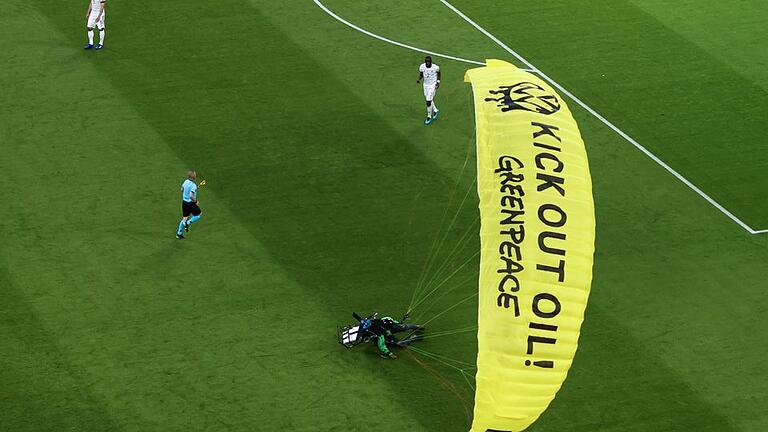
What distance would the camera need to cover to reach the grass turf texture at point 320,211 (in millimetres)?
27281

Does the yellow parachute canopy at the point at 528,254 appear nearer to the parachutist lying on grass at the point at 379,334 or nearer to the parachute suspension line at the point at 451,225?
the parachutist lying on grass at the point at 379,334

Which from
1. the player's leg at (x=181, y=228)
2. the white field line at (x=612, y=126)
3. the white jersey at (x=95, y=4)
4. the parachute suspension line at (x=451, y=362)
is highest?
the white jersey at (x=95, y=4)

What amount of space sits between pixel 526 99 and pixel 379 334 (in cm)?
609

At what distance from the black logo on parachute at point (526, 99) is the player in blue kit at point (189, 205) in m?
8.68

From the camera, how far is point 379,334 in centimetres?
2820

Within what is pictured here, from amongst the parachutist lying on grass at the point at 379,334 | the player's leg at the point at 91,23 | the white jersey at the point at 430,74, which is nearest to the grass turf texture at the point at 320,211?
the parachutist lying on grass at the point at 379,334

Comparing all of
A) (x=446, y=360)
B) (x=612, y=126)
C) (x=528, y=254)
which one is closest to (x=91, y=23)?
(x=612, y=126)

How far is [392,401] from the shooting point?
88.6 ft

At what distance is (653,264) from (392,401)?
760cm

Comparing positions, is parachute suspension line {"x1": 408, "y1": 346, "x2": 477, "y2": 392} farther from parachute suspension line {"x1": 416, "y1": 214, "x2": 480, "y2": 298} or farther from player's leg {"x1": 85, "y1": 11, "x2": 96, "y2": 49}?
player's leg {"x1": 85, "y1": 11, "x2": 96, "y2": 49}

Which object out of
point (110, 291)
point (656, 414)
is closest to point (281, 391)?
point (110, 291)

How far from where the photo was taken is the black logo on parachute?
24.1 meters

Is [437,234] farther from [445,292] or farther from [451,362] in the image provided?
[451,362]

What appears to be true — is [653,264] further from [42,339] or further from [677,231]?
[42,339]
